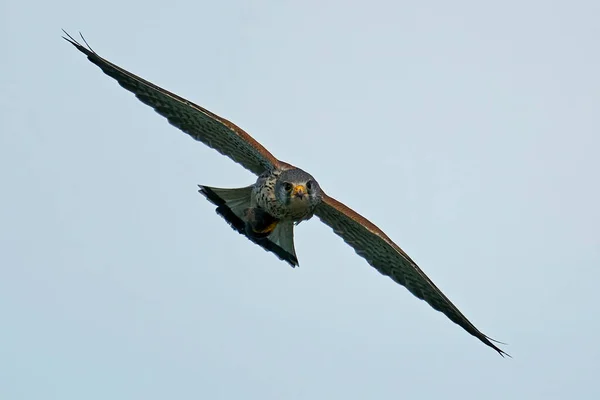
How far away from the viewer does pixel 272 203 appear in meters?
19.3

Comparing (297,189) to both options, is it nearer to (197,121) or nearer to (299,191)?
(299,191)

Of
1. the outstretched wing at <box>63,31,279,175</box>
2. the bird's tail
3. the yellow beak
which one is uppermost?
the outstretched wing at <box>63,31,279,175</box>

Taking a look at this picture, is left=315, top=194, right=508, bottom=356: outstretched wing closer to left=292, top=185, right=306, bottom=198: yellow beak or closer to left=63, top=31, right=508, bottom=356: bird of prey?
left=63, top=31, right=508, bottom=356: bird of prey

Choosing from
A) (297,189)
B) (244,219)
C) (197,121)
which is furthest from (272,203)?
(197,121)

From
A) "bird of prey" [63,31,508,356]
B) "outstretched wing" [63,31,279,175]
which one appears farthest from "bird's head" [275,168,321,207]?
"outstretched wing" [63,31,279,175]

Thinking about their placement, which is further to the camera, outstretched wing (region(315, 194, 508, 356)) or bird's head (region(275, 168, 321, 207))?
outstretched wing (region(315, 194, 508, 356))

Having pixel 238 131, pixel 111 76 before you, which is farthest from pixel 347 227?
pixel 111 76

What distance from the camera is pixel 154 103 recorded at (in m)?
19.8

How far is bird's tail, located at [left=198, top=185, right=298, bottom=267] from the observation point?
20234mm

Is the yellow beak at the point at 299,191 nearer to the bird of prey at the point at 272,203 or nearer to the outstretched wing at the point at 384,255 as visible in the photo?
the bird of prey at the point at 272,203

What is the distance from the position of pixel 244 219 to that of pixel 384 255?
199 cm

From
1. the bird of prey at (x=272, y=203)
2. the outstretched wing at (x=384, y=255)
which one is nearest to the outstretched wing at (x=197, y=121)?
the bird of prey at (x=272, y=203)

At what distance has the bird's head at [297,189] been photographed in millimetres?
18828

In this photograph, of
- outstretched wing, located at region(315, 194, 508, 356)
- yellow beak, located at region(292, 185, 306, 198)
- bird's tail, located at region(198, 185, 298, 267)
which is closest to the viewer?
yellow beak, located at region(292, 185, 306, 198)
